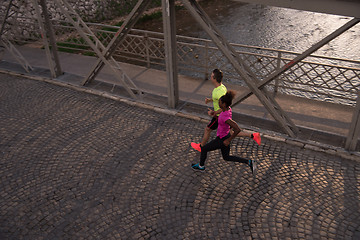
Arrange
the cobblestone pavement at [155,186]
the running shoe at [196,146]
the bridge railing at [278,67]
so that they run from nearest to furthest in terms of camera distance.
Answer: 1. the cobblestone pavement at [155,186]
2. the running shoe at [196,146]
3. the bridge railing at [278,67]

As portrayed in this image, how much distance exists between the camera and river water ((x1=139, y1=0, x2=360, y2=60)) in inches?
562

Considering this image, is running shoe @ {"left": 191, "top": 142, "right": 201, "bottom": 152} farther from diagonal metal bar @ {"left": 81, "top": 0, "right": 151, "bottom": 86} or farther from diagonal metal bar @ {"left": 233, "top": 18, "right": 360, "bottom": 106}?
diagonal metal bar @ {"left": 81, "top": 0, "right": 151, "bottom": 86}

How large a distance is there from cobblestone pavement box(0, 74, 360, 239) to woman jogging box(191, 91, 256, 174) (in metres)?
0.24

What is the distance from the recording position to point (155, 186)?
6.31 metres

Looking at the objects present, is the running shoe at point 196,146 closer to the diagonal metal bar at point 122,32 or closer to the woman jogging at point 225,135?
the woman jogging at point 225,135

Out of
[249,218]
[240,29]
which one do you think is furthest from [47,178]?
[240,29]

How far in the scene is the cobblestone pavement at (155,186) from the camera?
17.9ft

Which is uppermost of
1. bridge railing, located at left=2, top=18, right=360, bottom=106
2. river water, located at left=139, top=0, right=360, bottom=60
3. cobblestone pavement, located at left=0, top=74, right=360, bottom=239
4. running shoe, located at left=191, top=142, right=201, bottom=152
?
river water, located at left=139, top=0, right=360, bottom=60

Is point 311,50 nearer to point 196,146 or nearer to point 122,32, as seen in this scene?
point 196,146

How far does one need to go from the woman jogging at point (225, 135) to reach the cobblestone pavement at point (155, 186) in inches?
9.6

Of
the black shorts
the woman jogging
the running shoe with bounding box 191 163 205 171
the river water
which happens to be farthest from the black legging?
the river water

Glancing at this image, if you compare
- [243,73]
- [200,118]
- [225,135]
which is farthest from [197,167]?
[243,73]

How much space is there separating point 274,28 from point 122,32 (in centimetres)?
990

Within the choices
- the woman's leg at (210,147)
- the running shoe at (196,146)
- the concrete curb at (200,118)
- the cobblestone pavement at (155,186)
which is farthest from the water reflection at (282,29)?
the woman's leg at (210,147)
